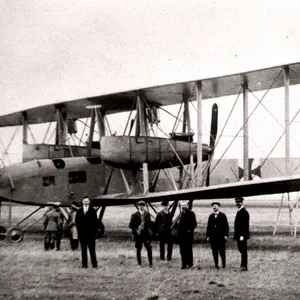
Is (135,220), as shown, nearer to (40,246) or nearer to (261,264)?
(261,264)

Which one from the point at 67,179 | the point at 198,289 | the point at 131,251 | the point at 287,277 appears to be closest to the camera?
the point at 198,289

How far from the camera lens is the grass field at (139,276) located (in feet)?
20.9

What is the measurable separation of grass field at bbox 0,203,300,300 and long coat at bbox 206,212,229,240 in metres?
0.54

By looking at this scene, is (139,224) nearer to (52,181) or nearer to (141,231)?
(141,231)

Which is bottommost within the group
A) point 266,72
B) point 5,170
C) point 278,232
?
point 278,232

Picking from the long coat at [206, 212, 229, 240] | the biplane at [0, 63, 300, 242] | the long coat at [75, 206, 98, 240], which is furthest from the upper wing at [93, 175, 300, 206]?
the long coat at [75, 206, 98, 240]

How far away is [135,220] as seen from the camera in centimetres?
916

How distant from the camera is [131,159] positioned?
42.9 ft

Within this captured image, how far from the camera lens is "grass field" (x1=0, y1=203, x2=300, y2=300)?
6.36m

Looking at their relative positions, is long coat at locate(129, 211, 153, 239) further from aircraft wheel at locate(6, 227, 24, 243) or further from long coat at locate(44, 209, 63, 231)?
aircraft wheel at locate(6, 227, 24, 243)

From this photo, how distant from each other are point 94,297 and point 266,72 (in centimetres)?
791

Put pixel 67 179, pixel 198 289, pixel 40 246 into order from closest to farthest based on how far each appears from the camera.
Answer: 1. pixel 198 289
2. pixel 40 246
3. pixel 67 179

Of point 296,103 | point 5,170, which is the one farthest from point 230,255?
point 296,103

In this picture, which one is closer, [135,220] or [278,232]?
[135,220]
